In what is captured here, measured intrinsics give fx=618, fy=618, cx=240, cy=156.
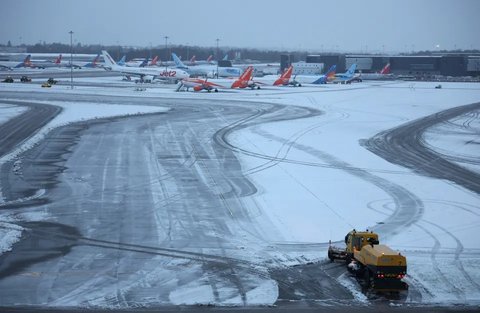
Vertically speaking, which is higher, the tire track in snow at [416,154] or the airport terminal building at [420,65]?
the airport terminal building at [420,65]

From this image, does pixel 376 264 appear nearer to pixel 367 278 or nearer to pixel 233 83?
pixel 367 278

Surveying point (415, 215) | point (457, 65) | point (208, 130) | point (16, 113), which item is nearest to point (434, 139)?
point (208, 130)

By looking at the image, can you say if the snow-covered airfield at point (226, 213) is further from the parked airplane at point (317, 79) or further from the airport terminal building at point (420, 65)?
the airport terminal building at point (420, 65)

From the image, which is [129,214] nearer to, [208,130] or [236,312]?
[236,312]

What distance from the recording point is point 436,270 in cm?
1931

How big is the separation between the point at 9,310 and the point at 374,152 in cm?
3031

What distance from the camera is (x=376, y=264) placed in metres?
16.8

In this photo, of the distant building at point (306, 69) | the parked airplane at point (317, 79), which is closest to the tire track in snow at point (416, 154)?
the parked airplane at point (317, 79)

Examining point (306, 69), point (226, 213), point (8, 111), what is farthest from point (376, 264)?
point (306, 69)

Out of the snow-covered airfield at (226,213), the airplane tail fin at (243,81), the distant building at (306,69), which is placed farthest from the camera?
the distant building at (306,69)

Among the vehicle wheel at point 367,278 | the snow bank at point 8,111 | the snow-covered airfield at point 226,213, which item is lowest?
the snow bank at point 8,111

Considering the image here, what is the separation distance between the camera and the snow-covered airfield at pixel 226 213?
17328 millimetres

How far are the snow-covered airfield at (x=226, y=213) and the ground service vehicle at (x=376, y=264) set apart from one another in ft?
1.47

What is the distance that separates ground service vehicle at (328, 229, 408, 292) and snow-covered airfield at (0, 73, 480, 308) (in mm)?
448
